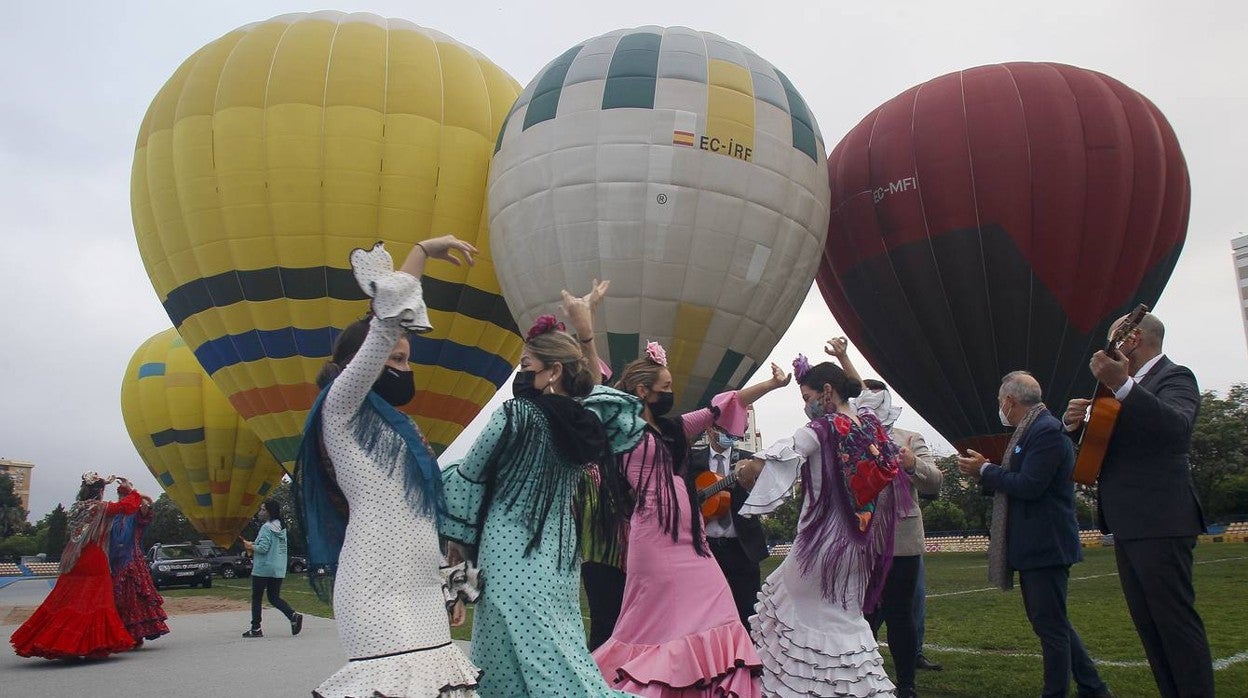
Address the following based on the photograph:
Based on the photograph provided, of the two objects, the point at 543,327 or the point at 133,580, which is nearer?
the point at 543,327

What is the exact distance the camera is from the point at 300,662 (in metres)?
7.58

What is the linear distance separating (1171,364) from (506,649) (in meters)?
3.28

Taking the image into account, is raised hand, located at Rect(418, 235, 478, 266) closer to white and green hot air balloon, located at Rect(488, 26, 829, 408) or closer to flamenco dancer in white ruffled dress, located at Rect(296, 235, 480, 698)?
flamenco dancer in white ruffled dress, located at Rect(296, 235, 480, 698)

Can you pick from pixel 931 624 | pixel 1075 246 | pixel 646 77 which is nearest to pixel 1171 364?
pixel 931 624

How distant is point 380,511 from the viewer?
9.27 feet

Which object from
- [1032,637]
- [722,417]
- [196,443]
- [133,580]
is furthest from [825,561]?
[196,443]

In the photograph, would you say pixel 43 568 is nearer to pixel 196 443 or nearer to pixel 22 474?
pixel 196 443

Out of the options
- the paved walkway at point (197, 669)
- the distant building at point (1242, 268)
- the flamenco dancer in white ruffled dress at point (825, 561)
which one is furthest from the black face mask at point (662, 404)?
the distant building at point (1242, 268)

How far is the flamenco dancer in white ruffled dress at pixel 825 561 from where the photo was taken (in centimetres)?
421

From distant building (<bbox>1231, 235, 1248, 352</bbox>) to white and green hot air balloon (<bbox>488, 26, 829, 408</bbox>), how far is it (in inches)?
2728

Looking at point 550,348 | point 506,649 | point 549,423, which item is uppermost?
point 550,348

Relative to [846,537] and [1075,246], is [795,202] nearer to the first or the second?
[1075,246]

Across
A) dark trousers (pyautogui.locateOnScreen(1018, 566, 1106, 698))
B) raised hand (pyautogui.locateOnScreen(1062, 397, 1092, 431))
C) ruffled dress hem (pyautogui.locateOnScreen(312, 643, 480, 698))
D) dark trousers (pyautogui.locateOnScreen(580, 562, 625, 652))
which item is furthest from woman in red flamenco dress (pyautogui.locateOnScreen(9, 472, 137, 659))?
raised hand (pyautogui.locateOnScreen(1062, 397, 1092, 431))

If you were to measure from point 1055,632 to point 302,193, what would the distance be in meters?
14.0
